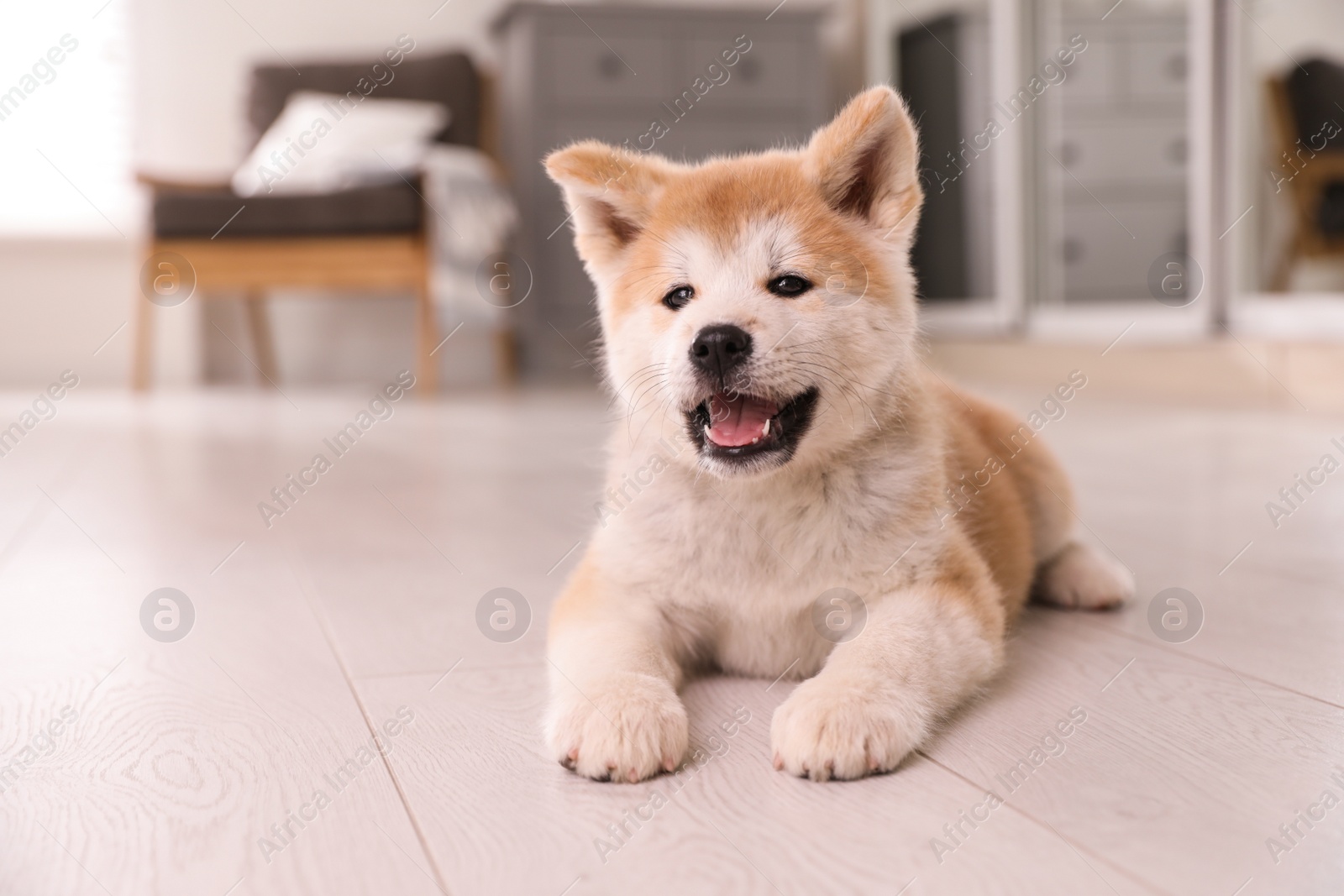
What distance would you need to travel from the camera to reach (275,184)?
4.77m

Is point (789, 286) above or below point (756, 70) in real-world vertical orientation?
below

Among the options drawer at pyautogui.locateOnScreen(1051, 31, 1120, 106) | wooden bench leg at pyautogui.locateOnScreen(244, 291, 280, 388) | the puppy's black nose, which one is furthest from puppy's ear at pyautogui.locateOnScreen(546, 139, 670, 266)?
wooden bench leg at pyautogui.locateOnScreen(244, 291, 280, 388)

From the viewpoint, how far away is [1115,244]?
4.61m

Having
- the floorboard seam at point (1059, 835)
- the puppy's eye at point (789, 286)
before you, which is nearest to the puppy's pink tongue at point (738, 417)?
the puppy's eye at point (789, 286)

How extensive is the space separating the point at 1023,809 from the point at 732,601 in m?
0.38

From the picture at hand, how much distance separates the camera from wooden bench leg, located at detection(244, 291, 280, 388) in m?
5.78

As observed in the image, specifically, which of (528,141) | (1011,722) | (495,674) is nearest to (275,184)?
(528,141)

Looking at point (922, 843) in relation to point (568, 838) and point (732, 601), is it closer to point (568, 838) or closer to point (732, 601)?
point (568, 838)

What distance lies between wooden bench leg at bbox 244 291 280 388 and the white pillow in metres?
0.74

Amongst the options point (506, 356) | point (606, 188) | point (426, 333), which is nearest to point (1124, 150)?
point (426, 333)

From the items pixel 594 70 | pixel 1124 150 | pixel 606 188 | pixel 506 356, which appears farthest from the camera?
pixel 506 356

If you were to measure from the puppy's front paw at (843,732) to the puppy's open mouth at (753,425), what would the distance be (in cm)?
25

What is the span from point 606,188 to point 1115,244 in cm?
384

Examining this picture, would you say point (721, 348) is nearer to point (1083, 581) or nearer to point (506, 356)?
point (1083, 581)
